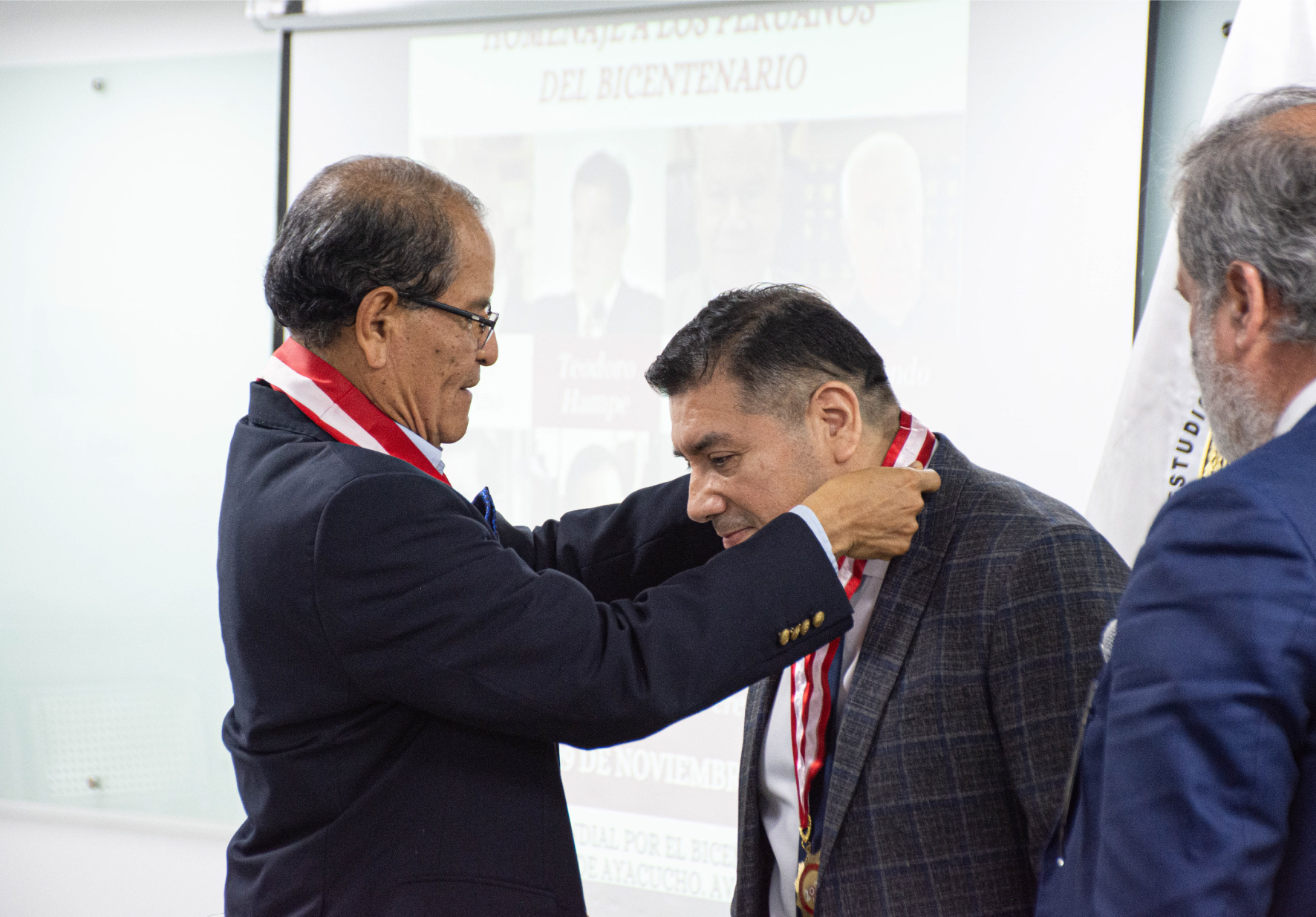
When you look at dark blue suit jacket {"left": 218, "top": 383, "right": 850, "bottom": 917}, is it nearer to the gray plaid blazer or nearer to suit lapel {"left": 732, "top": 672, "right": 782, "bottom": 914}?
the gray plaid blazer

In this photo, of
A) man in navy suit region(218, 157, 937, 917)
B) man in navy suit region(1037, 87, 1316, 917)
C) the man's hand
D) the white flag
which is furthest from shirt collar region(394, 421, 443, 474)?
the white flag

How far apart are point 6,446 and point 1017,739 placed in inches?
163

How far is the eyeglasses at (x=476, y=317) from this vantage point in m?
1.50

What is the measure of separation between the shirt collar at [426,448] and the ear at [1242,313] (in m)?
1.03

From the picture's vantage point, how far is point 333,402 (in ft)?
4.86

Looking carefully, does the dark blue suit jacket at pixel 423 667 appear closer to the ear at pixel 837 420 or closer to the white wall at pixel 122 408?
the ear at pixel 837 420

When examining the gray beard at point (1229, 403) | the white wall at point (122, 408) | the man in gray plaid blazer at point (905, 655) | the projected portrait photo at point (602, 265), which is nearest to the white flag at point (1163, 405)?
the man in gray plaid blazer at point (905, 655)

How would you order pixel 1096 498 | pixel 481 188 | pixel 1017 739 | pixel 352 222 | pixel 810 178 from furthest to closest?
pixel 481 188, pixel 810 178, pixel 1096 498, pixel 352 222, pixel 1017 739

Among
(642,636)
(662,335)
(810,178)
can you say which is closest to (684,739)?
(662,335)

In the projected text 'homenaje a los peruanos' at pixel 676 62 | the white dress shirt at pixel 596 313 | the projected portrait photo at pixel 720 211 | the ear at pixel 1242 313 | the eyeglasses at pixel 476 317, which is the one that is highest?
the projected text 'homenaje a los peruanos' at pixel 676 62

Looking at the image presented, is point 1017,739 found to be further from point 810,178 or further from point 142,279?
point 142,279

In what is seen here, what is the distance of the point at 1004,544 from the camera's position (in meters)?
1.39

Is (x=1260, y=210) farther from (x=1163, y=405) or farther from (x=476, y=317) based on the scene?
(x=1163, y=405)

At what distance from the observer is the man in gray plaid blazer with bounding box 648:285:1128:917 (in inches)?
51.9
